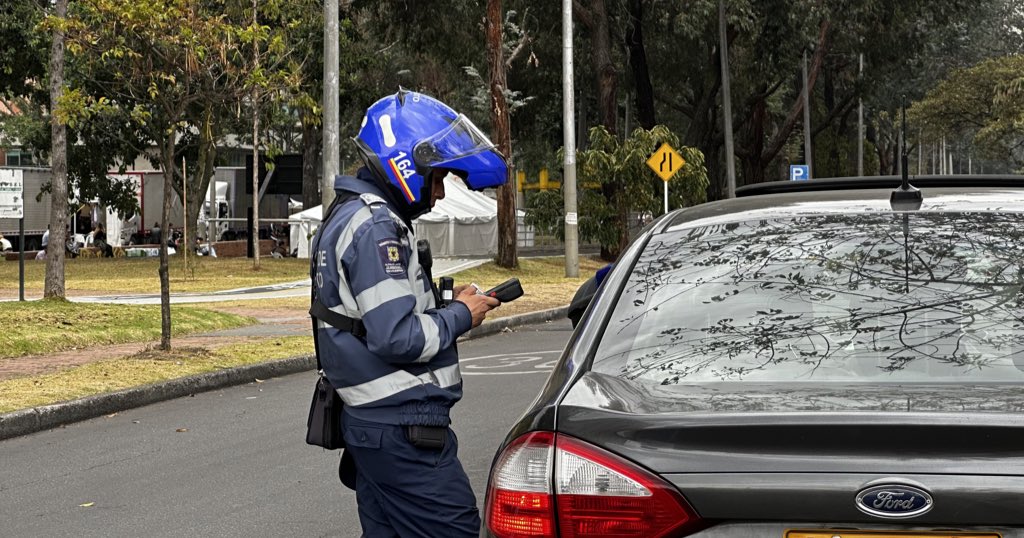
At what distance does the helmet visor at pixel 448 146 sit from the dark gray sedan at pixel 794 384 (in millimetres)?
531

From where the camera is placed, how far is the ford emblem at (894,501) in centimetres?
280

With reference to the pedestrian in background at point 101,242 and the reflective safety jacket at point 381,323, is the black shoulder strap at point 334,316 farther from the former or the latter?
the pedestrian in background at point 101,242

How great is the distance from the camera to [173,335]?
1731 cm

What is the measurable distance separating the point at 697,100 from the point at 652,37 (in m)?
7.79

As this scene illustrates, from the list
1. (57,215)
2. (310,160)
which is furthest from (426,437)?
(310,160)

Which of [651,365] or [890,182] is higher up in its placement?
[890,182]

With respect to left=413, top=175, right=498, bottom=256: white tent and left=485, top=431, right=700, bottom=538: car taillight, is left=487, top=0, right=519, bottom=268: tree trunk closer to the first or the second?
left=413, top=175, right=498, bottom=256: white tent

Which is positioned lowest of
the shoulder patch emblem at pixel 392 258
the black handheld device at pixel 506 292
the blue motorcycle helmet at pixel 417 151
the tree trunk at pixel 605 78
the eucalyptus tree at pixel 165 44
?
the black handheld device at pixel 506 292

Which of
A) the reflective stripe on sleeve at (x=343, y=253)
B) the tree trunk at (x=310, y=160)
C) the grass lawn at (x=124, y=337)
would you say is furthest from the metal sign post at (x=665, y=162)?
the reflective stripe on sleeve at (x=343, y=253)

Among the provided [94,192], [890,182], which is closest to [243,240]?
[94,192]

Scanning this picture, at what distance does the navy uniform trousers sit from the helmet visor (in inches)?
29.0

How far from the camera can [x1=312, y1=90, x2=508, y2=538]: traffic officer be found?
3.94 m

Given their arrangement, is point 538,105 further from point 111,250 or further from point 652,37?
point 111,250

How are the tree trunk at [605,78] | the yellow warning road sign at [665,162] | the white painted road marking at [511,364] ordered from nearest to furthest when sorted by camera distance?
1. the white painted road marking at [511,364]
2. the yellow warning road sign at [665,162]
3. the tree trunk at [605,78]
